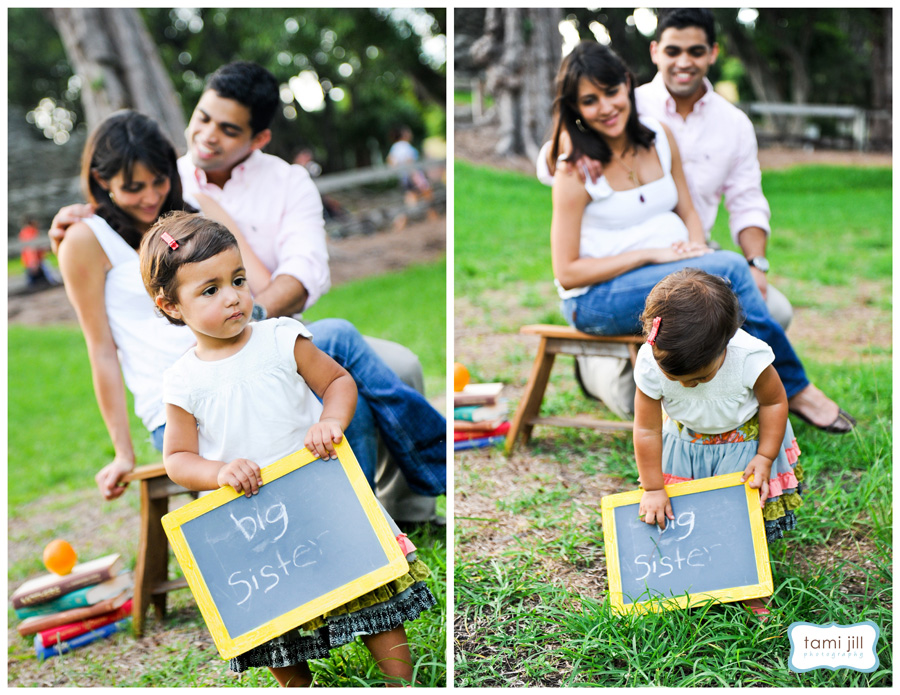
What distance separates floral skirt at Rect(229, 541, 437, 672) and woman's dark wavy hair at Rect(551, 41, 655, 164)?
151cm

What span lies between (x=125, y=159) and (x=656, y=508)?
1.75 m

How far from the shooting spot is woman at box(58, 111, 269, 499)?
7.16 ft

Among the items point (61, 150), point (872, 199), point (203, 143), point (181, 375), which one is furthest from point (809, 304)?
point (61, 150)

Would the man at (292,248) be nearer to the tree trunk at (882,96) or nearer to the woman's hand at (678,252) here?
the woman's hand at (678,252)

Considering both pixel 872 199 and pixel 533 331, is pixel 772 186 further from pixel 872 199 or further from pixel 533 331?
pixel 533 331

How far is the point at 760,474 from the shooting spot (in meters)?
1.91

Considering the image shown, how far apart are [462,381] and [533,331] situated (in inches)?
19.0

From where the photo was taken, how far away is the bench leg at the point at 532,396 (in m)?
2.96

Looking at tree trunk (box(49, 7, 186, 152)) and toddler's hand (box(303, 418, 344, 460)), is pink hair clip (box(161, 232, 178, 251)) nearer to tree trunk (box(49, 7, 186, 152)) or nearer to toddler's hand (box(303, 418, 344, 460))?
toddler's hand (box(303, 418, 344, 460))

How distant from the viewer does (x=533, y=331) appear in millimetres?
2900

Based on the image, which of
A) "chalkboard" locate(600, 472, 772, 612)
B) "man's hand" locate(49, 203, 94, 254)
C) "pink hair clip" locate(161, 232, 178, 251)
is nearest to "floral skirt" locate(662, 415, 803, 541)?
"chalkboard" locate(600, 472, 772, 612)

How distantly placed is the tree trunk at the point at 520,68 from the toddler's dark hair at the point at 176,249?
1.82m

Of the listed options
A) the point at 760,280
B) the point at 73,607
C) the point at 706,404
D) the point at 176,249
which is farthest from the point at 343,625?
the point at 760,280

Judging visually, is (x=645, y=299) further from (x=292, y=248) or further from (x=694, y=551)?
(x=292, y=248)
